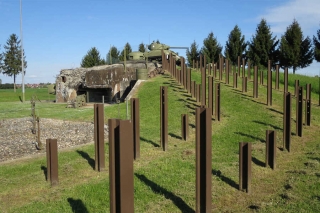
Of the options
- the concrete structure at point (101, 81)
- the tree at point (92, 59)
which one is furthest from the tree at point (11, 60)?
the concrete structure at point (101, 81)

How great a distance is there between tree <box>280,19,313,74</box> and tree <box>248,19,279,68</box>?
130cm

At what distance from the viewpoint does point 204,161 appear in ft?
14.9

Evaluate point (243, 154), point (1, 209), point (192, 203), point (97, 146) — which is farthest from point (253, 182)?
point (1, 209)

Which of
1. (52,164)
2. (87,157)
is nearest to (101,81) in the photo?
(87,157)

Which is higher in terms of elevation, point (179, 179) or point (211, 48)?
point (211, 48)

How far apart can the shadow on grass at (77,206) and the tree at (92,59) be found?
4077cm

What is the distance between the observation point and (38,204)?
5.03 metres

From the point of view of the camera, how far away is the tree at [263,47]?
113 feet

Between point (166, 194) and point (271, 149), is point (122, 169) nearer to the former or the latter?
point (166, 194)

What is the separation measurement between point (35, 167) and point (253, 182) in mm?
4453

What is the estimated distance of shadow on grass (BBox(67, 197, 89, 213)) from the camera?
4.73 meters

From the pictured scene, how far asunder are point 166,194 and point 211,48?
1369 inches

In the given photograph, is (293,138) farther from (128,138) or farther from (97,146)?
(128,138)

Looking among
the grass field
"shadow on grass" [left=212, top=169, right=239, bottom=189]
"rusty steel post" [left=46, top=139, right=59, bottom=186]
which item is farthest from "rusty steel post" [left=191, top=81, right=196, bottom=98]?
"rusty steel post" [left=46, top=139, right=59, bottom=186]
